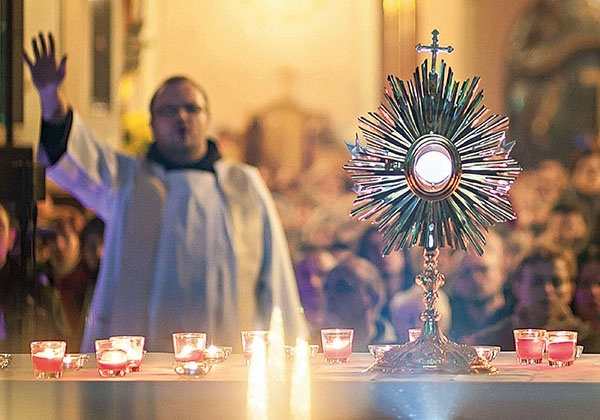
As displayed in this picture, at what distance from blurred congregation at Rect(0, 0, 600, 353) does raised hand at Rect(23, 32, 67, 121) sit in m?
0.07

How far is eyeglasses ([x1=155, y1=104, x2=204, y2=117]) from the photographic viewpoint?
4066mm

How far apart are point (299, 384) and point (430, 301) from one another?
0.33 metres

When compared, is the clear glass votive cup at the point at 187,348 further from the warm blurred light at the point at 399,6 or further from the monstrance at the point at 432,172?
the warm blurred light at the point at 399,6

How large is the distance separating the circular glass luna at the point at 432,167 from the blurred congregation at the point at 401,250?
1.81 m

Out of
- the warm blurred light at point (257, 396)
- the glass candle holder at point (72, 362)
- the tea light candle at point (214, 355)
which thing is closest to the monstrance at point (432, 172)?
the warm blurred light at point (257, 396)

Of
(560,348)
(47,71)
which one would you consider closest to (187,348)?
(560,348)

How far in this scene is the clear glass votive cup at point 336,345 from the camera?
2246mm

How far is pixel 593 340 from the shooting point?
397cm

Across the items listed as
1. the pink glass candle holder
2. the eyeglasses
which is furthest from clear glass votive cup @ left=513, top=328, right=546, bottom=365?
the eyeglasses

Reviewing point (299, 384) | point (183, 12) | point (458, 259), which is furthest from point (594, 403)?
point (183, 12)

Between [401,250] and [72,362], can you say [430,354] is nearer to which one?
[72,362]

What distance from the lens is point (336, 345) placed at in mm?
2246

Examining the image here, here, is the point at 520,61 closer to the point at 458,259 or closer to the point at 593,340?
the point at 458,259

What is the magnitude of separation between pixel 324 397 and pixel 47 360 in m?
0.52
